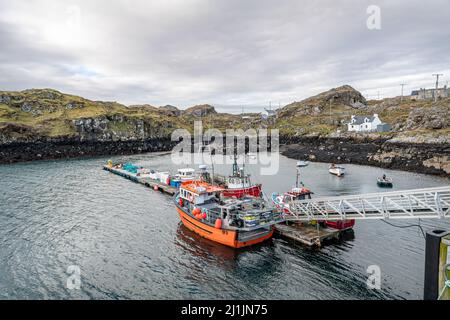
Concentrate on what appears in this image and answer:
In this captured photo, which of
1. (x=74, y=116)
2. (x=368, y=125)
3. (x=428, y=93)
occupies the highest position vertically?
(x=428, y=93)

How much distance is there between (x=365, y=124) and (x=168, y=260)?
11296cm

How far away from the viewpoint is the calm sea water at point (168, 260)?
69.2ft

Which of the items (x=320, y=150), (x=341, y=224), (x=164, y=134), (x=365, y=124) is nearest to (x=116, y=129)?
(x=164, y=134)

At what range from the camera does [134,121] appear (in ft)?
499

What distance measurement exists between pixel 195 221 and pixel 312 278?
13.3 metres

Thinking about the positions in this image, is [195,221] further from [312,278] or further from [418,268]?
[418,268]

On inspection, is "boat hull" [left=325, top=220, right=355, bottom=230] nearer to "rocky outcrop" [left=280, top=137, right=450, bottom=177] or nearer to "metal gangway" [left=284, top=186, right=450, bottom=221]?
"metal gangway" [left=284, top=186, right=450, bottom=221]

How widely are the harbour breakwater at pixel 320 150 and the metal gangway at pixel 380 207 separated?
44.0 metres

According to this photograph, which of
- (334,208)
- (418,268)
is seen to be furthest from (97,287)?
(418,268)

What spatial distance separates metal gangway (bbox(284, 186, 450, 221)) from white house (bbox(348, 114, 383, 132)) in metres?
96.0

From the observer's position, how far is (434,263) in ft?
43.6

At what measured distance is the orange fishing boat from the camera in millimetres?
27062

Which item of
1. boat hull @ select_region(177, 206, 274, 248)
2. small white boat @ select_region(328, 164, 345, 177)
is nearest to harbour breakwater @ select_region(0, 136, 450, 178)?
small white boat @ select_region(328, 164, 345, 177)

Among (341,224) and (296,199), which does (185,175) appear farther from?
(341,224)
